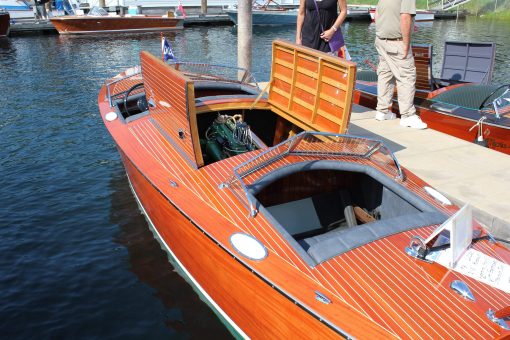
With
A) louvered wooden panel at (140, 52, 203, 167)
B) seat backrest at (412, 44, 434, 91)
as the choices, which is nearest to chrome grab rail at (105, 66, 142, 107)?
louvered wooden panel at (140, 52, 203, 167)

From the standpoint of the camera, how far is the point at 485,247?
3449 millimetres

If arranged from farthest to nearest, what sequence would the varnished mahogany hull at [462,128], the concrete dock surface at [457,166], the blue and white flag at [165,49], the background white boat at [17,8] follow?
1. the background white boat at [17,8]
2. the blue and white flag at [165,49]
3. the varnished mahogany hull at [462,128]
4. the concrete dock surface at [457,166]

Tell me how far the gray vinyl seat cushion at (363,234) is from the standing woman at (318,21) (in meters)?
3.96

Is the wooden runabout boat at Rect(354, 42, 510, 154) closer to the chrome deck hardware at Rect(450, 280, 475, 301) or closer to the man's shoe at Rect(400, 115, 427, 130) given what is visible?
the man's shoe at Rect(400, 115, 427, 130)

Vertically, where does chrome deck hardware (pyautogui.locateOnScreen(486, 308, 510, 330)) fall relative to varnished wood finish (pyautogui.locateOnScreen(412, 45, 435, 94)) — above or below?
below

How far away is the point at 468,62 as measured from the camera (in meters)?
8.91

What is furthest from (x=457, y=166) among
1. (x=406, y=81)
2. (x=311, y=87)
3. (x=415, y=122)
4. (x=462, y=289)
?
(x=462, y=289)

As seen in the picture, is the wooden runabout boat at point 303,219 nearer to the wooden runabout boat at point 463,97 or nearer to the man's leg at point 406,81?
the man's leg at point 406,81

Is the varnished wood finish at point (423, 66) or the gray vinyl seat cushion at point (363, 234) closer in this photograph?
the gray vinyl seat cushion at point (363, 234)

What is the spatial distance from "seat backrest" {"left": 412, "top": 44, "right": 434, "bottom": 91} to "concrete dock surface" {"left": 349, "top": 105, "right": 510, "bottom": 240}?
40.9 inches

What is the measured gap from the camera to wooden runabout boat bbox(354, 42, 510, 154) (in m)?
6.93

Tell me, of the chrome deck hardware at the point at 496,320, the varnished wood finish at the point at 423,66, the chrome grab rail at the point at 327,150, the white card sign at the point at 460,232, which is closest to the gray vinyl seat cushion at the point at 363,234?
the white card sign at the point at 460,232

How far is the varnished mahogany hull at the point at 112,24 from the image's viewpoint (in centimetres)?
2528

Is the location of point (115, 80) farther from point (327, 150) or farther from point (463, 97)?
point (463, 97)
